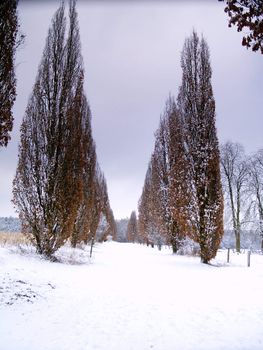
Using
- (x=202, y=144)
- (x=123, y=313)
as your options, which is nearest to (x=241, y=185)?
(x=202, y=144)

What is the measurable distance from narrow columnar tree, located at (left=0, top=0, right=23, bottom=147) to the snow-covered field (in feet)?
12.0

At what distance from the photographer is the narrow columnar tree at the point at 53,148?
1258 cm

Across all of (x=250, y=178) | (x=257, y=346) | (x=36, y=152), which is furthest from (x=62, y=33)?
(x=250, y=178)

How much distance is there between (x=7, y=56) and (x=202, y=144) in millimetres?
→ 10225

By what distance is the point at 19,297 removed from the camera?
570 centimetres

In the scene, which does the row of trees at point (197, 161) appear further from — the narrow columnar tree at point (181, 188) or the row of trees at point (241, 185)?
the row of trees at point (241, 185)

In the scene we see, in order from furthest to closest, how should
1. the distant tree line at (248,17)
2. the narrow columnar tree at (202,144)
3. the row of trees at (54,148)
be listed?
the narrow columnar tree at (202,144) < the row of trees at (54,148) < the distant tree line at (248,17)

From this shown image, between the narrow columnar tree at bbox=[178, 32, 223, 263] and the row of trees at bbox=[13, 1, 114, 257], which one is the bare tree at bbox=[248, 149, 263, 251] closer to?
the narrow columnar tree at bbox=[178, 32, 223, 263]

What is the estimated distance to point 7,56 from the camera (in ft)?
22.9

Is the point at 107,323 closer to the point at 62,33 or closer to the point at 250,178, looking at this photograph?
the point at 62,33

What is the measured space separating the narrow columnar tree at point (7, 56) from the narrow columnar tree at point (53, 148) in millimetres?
6130

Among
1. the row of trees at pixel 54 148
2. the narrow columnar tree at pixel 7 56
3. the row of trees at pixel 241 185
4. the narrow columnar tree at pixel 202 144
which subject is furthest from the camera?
the row of trees at pixel 241 185

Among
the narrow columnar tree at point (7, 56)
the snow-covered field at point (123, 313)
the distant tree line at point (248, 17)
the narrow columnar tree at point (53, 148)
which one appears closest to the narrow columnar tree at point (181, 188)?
the narrow columnar tree at point (53, 148)

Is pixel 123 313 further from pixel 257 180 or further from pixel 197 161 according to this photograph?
pixel 257 180
